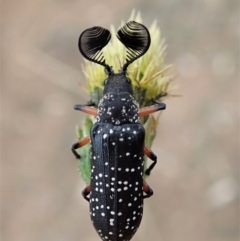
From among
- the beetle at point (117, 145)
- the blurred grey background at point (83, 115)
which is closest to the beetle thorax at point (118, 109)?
the beetle at point (117, 145)

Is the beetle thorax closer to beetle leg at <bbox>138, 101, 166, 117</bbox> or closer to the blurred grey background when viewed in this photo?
beetle leg at <bbox>138, 101, 166, 117</bbox>

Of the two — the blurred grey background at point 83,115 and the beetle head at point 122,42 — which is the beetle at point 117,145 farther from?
the blurred grey background at point 83,115

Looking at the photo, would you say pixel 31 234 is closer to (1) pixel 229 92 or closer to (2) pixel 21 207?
(2) pixel 21 207

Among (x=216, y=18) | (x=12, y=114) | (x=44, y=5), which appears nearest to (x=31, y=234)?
(x=12, y=114)

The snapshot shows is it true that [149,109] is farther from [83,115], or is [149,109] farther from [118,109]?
[83,115]

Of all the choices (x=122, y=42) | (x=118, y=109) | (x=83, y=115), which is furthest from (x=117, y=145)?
(x=83, y=115)

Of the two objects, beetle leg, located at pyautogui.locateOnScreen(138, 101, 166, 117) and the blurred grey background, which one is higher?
the blurred grey background

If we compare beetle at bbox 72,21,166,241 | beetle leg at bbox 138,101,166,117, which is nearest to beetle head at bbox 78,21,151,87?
beetle at bbox 72,21,166,241

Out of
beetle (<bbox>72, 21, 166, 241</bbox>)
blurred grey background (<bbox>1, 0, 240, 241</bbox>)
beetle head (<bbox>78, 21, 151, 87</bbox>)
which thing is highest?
blurred grey background (<bbox>1, 0, 240, 241</bbox>)
